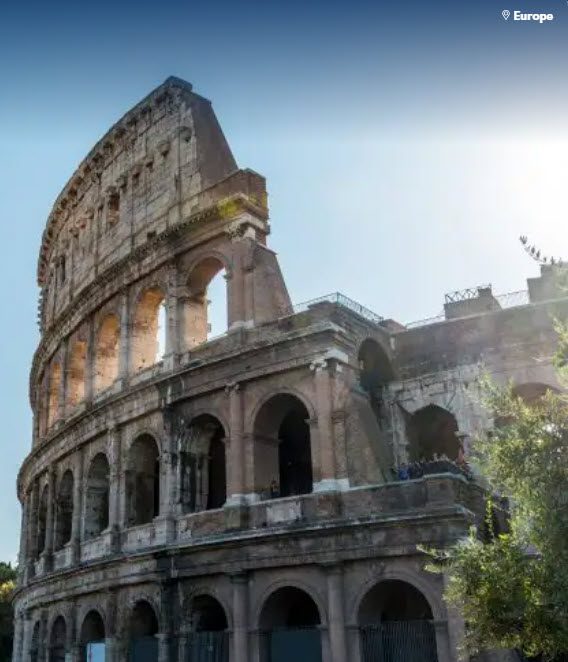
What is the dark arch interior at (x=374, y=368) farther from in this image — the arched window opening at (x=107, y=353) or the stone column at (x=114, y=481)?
the arched window opening at (x=107, y=353)

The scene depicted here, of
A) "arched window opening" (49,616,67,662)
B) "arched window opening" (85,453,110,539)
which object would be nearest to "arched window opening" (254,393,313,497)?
"arched window opening" (85,453,110,539)

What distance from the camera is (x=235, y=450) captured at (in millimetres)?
17203

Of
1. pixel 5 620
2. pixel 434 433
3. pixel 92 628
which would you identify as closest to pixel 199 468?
pixel 92 628

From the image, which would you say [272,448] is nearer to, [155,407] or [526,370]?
[155,407]

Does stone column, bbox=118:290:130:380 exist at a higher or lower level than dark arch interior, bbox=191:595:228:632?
higher

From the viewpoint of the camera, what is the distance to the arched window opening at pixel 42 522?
25.3 m

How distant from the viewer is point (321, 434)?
52.8ft

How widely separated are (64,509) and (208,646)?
8.70 m

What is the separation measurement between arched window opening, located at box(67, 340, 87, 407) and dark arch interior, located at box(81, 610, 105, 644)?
22.7ft

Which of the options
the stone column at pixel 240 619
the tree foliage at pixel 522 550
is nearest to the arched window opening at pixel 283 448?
the stone column at pixel 240 619

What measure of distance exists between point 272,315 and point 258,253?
1.60m

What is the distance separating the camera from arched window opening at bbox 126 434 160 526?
20031mm

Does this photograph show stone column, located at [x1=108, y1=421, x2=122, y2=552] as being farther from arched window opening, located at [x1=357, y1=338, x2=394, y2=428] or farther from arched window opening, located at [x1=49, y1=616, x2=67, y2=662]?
arched window opening, located at [x1=357, y1=338, x2=394, y2=428]

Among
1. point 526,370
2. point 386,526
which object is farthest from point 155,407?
point 526,370
